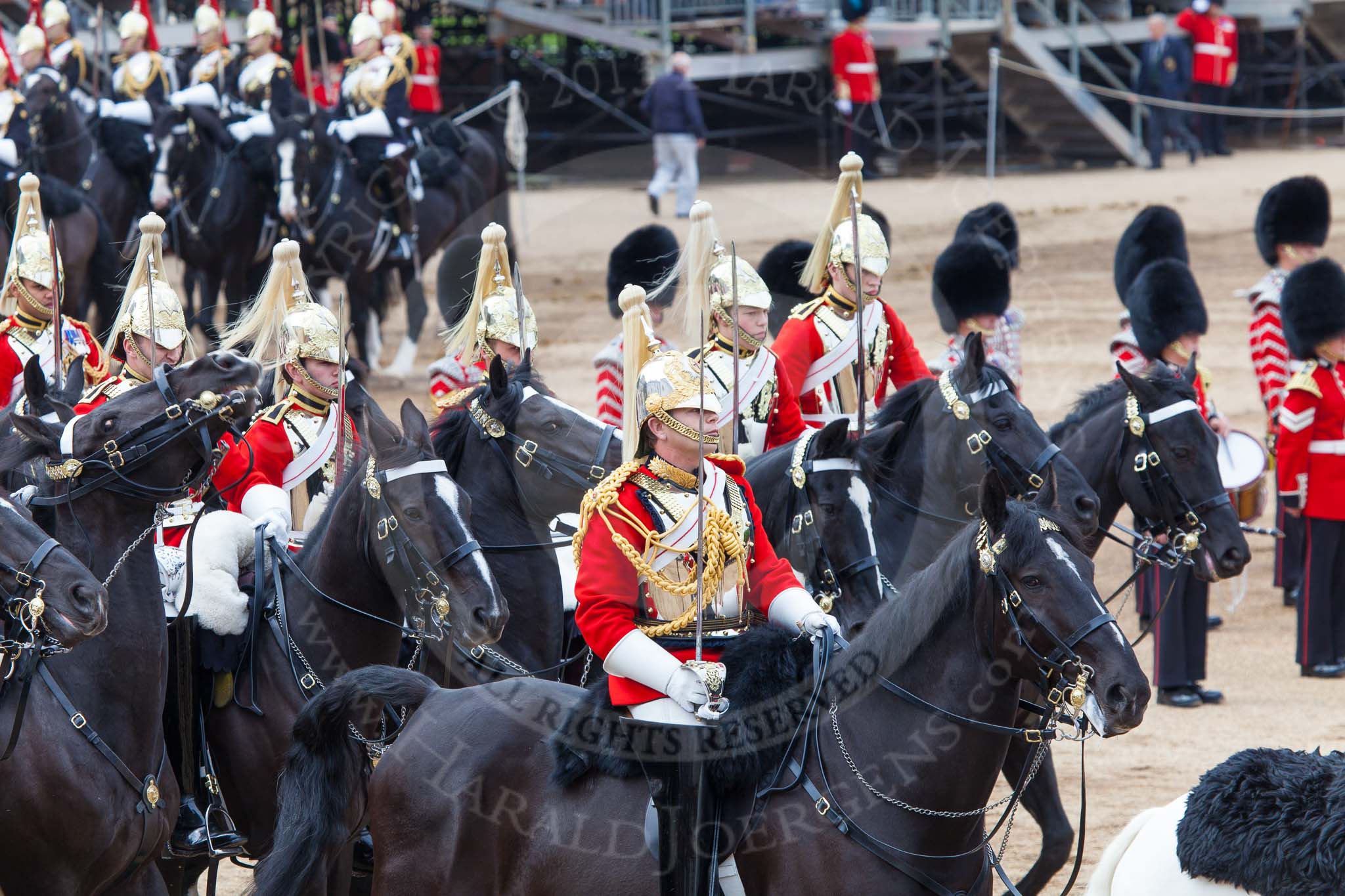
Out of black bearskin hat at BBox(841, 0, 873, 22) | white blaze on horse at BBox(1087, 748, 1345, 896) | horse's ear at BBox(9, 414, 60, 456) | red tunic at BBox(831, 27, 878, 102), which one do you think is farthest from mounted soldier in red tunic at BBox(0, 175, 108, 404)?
black bearskin hat at BBox(841, 0, 873, 22)

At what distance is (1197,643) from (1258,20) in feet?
62.5

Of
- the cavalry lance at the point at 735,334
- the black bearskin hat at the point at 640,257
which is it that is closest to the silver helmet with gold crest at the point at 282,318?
the cavalry lance at the point at 735,334

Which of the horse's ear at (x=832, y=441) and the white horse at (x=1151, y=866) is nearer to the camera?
the white horse at (x=1151, y=866)

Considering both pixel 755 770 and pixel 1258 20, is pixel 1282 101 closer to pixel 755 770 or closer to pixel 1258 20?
Answer: pixel 1258 20

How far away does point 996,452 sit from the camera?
5.84 meters

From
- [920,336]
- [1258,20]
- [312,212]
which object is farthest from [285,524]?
[1258,20]

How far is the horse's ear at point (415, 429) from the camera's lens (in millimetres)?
5055

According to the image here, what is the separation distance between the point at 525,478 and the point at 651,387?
197cm

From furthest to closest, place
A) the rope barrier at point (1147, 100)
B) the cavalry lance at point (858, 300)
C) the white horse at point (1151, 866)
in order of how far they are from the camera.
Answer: the rope barrier at point (1147, 100) → the cavalry lance at point (858, 300) → the white horse at point (1151, 866)

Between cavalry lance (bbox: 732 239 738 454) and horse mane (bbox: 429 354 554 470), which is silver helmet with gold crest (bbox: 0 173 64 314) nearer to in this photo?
horse mane (bbox: 429 354 554 470)

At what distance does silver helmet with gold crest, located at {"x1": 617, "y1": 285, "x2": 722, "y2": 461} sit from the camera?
391 centimetres

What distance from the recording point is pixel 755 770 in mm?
4051

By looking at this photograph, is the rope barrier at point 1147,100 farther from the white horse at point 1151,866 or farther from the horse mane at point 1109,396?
the white horse at point 1151,866

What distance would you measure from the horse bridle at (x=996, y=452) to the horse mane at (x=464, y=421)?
54.7 inches
